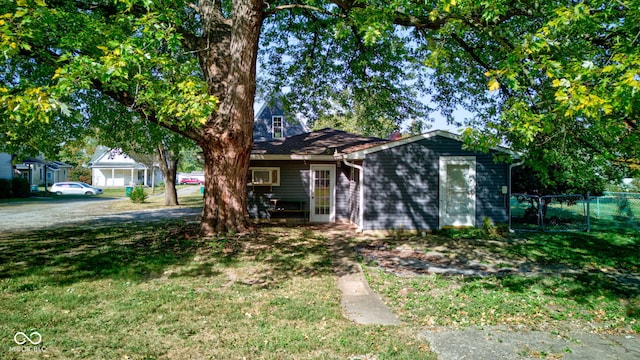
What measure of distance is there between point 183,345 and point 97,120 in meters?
11.9

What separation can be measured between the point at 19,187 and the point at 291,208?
2427cm

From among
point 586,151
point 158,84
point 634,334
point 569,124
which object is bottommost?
point 634,334

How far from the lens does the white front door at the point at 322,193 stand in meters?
14.7

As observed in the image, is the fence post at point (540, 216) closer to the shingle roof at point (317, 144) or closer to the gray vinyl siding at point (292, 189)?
the shingle roof at point (317, 144)

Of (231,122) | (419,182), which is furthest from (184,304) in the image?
(419,182)

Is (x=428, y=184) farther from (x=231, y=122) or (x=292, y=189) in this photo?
Answer: (x=231, y=122)

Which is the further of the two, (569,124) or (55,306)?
(569,124)

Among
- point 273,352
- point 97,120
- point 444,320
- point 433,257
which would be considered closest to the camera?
point 273,352

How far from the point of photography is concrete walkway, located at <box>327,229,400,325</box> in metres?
5.08

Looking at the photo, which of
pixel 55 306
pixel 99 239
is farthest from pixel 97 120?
pixel 55 306

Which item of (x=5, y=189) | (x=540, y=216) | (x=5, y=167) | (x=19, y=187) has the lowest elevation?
(x=540, y=216)

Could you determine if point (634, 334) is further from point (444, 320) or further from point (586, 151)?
point (586, 151)

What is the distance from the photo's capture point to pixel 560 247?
10.0 meters

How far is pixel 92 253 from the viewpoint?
8.86m
